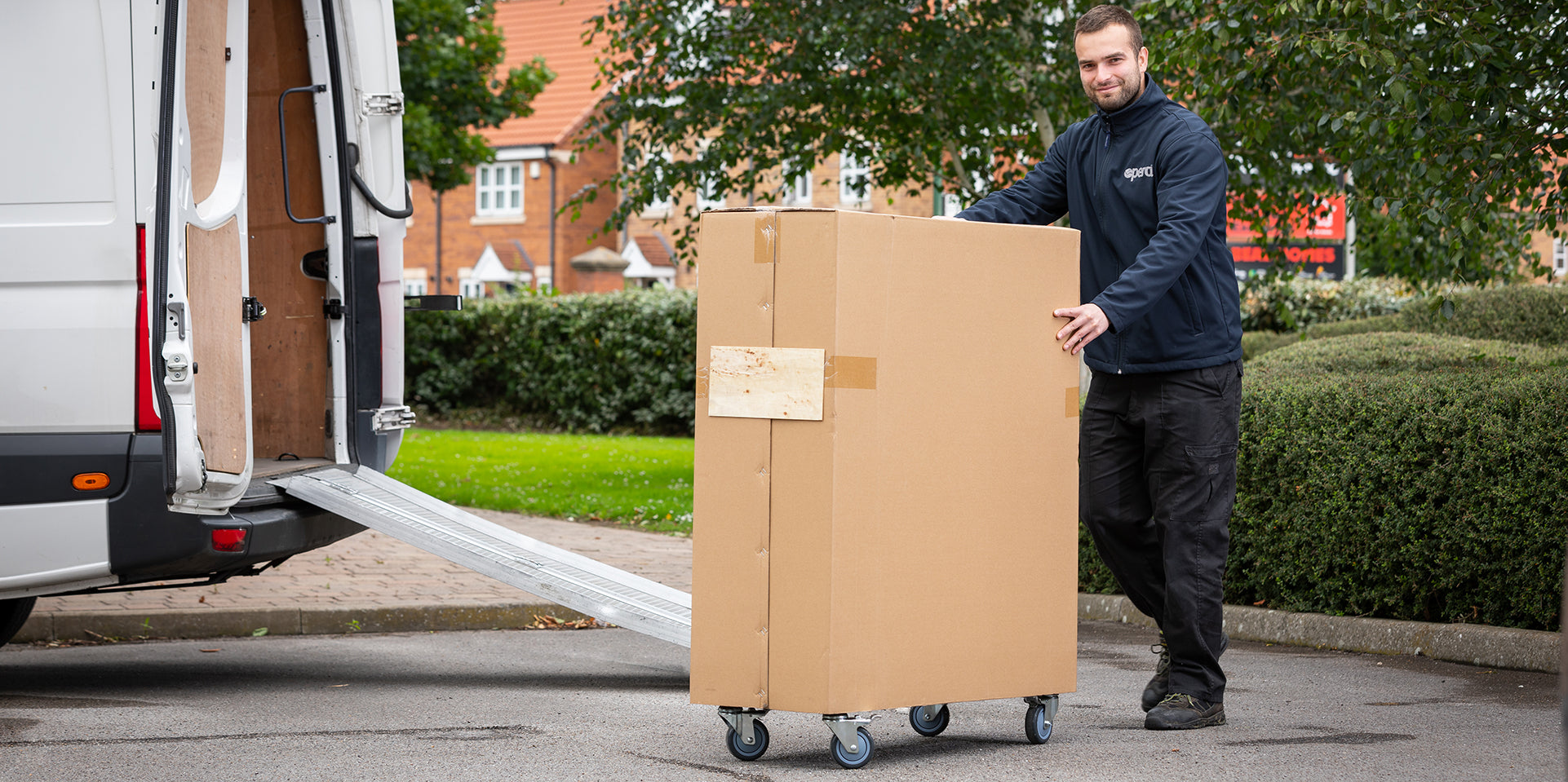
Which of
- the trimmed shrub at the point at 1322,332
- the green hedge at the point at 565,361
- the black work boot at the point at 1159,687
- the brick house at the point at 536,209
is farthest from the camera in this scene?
the brick house at the point at 536,209

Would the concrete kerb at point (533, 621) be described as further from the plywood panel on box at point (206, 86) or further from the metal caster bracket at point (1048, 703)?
the metal caster bracket at point (1048, 703)

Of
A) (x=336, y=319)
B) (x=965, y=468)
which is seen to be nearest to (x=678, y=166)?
(x=336, y=319)

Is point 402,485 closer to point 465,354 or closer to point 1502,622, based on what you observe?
point 1502,622

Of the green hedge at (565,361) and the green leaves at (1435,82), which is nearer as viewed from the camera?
the green leaves at (1435,82)

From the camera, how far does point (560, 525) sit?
9891 millimetres

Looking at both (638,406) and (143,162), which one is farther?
(638,406)

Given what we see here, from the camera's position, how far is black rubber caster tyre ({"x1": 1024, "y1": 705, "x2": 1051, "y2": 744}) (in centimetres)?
412

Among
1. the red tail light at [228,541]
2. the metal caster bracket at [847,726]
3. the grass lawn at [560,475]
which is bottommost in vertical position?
the grass lawn at [560,475]

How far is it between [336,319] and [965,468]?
9.69ft

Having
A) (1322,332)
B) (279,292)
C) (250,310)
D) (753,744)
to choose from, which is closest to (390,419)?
(279,292)

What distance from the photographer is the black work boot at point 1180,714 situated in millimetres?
4258

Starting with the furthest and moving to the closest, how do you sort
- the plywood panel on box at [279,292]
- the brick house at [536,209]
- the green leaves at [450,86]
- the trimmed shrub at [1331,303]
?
1. the brick house at [536,209]
2. the green leaves at [450,86]
3. the trimmed shrub at [1331,303]
4. the plywood panel on box at [279,292]

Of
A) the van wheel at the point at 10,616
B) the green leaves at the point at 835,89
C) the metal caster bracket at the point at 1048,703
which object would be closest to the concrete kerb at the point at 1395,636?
the metal caster bracket at the point at 1048,703

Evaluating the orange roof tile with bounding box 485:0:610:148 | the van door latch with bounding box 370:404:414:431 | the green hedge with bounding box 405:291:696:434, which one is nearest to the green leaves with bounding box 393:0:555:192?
the green hedge with bounding box 405:291:696:434
